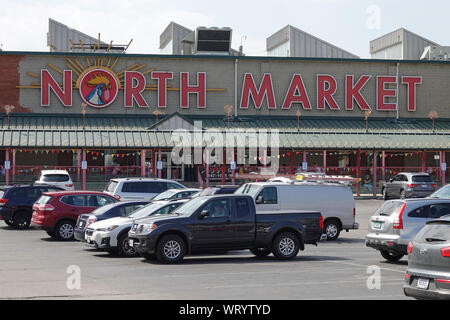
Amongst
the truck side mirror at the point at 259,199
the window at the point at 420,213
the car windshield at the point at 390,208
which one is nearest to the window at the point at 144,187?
the truck side mirror at the point at 259,199

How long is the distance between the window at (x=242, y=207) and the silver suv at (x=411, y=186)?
26.4 m

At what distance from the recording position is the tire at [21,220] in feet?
97.3

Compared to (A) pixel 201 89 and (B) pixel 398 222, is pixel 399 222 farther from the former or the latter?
(A) pixel 201 89

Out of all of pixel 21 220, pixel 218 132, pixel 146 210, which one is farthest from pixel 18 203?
pixel 218 132

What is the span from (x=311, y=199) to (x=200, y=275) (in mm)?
9928

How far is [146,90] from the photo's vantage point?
5678 centimetres

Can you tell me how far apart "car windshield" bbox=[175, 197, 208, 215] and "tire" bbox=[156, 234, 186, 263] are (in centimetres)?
85

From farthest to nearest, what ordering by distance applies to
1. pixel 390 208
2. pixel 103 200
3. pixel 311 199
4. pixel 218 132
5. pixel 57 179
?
pixel 218 132 < pixel 57 179 < pixel 103 200 < pixel 311 199 < pixel 390 208

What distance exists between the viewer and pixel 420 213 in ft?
61.8

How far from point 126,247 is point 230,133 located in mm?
31467

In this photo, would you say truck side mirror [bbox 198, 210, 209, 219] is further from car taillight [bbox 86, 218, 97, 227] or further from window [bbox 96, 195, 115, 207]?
window [bbox 96, 195, 115, 207]

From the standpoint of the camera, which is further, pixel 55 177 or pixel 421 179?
pixel 421 179

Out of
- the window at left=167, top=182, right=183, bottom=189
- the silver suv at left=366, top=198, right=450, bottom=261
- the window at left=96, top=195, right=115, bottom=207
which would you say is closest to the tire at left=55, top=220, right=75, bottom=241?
the window at left=96, top=195, right=115, bottom=207

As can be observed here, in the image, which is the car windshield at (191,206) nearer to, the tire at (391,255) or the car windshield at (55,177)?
the tire at (391,255)
